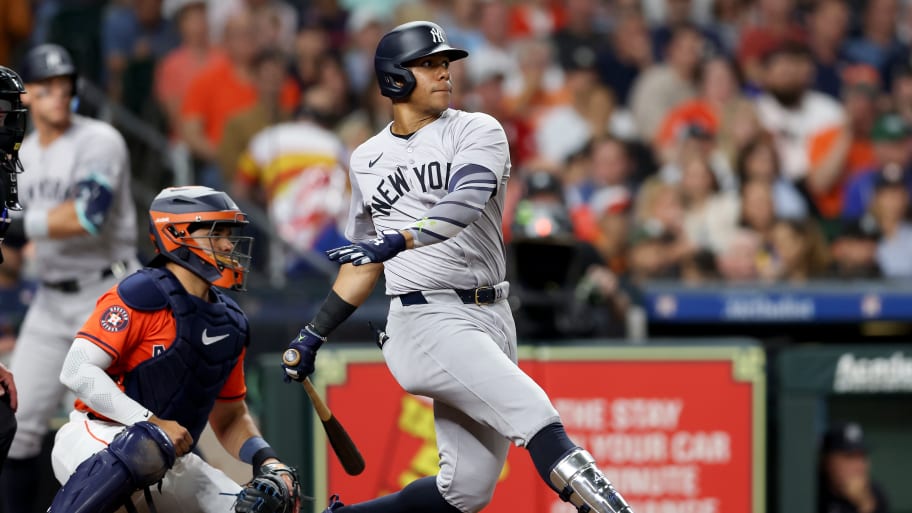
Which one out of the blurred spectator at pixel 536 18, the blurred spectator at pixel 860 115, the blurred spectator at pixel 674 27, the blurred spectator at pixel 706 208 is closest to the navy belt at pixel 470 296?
the blurred spectator at pixel 706 208

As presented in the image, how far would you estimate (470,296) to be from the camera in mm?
4480

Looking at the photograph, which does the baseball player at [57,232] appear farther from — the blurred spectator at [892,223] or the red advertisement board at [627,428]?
the blurred spectator at [892,223]

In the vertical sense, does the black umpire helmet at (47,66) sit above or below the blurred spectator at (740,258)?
above

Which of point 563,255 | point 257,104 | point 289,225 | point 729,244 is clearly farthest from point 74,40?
point 729,244

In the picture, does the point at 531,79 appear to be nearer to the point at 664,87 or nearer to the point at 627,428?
the point at 664,87

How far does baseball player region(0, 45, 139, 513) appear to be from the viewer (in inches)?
224

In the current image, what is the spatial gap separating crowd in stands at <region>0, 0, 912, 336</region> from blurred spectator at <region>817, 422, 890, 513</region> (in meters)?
1.56

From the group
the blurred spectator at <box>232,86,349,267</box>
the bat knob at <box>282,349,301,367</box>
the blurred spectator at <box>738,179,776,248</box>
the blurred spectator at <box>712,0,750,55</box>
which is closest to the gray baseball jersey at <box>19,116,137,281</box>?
the bat knob at <box>282,349,301,367</box>

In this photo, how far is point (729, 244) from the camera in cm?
873

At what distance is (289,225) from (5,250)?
217 centimetres

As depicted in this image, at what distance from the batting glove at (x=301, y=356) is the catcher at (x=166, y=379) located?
0.17m

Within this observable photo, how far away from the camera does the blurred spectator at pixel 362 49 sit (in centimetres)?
964

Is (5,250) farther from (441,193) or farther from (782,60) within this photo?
(782,60)

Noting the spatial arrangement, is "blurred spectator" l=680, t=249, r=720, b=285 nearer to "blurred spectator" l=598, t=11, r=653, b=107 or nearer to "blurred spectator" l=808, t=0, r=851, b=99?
"blurred spectator" l=598, t=11, r=653, b=107
